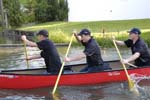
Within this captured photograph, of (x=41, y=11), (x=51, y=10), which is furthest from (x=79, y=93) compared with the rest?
(x=41, y=11)

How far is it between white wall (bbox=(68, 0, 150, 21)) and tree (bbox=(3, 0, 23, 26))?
5.95m

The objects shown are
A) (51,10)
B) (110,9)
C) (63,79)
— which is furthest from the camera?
(51,10)

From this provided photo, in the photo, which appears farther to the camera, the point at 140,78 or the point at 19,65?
the point at 19,65

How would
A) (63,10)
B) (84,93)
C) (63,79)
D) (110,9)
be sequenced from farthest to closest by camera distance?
(63,10) → (110,9) → (63,79) → (84,93)

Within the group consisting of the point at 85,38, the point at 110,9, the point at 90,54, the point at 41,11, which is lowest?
the point at 41,11

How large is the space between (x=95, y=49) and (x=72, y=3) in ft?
107

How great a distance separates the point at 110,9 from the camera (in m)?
44.4

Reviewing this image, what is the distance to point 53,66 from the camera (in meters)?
15.2

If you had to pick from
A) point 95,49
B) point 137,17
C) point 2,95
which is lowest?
point 137,17

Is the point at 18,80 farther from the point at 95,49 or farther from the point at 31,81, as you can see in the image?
the point at 95,49

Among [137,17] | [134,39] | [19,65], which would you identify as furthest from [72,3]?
[134,39]

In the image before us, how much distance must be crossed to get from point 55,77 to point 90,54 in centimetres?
135

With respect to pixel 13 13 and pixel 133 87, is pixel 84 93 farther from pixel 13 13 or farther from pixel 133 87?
pixel 13 13

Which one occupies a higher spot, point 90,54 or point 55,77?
point 90,54
